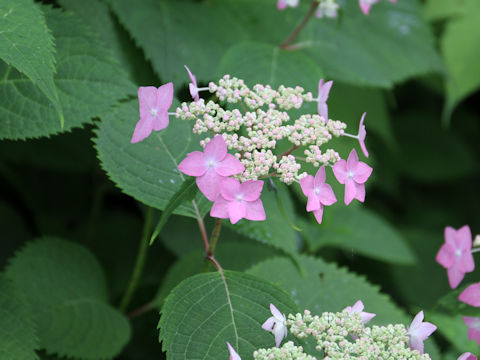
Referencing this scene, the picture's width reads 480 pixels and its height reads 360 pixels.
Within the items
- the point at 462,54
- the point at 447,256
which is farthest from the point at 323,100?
the point at 462,54

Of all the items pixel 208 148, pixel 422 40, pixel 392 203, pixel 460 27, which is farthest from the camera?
pixel 392 203

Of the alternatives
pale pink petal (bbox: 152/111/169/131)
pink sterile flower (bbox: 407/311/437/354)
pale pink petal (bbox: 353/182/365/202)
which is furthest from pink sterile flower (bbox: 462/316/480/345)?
pale pink petal (bbox: 152/111/169/131)

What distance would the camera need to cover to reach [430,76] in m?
2.69

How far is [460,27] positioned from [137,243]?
5.36ft

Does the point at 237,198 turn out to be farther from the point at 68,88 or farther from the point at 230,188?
the point at 68,88

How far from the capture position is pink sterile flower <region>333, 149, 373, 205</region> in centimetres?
97

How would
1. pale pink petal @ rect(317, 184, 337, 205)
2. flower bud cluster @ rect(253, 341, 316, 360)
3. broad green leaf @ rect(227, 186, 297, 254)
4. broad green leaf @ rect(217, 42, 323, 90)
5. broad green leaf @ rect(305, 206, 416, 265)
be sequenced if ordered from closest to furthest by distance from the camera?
1. flower bud cluster @ rect(253, 341, 316, 360)
2. pale pink petal @ rect(317, 184, 337, 205)
3. broad green leaf @ rect(227, 186, 297, 254)
4. broad green leaf @ rect(217, 42, 323, 90)
5. broad green leaf @ rect(305, 206, 416, 265)

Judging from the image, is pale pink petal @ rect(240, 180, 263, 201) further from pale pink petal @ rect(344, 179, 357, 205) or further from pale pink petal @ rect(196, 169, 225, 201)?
pale pink petal @ rect(344, 179, 357, 205)

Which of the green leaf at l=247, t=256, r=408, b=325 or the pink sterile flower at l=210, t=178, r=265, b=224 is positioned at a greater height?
the pink sterile flower at l=210, t=178, r=265, b=224

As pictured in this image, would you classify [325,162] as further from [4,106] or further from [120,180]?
[4,106]

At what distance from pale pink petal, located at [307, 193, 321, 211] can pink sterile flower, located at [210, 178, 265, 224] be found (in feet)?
0.29

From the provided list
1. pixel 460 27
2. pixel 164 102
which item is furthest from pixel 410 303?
pixel 164 102

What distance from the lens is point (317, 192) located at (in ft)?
3.12

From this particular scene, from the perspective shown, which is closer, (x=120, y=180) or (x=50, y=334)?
(x=120, y=180)
